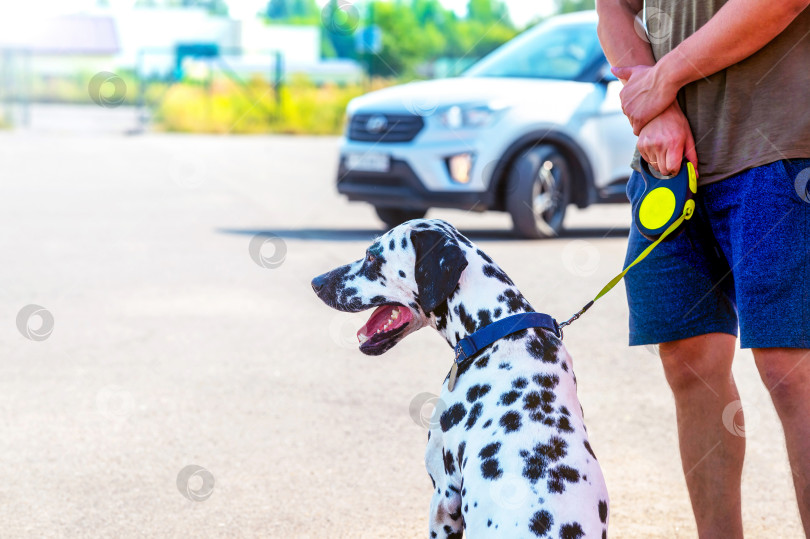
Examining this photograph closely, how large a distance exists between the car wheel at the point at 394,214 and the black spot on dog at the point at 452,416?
8777mm

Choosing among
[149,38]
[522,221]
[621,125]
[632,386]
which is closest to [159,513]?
[632,386]

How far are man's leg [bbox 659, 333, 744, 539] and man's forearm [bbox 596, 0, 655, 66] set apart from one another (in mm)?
845

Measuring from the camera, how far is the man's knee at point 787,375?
2889 millimetres

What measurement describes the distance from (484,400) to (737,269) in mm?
748

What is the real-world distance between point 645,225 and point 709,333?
373 mm

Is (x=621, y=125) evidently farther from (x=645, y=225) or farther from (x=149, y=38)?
(x=149, y=38)

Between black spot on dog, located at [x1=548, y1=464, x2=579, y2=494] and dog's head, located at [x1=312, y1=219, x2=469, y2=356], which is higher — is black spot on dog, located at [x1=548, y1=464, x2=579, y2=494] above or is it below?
below

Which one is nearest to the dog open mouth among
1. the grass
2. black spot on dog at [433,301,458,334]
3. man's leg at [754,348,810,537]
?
black spot on dog at [433,301,458,334]

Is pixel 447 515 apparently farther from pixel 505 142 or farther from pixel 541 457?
pixel 505 142

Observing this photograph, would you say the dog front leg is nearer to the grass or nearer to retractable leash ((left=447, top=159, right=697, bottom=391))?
retractable leash ((left=447, top=159, right=697, bottom=391))

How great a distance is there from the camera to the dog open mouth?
11.6 ft

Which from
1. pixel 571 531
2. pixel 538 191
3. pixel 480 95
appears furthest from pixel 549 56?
pixel 571 531

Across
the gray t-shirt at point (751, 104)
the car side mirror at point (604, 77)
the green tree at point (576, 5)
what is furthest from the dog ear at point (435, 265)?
the green tree at point (576, 5)

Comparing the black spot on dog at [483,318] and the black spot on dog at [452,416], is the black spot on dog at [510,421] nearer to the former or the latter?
the black spot on dog at [452,416]
